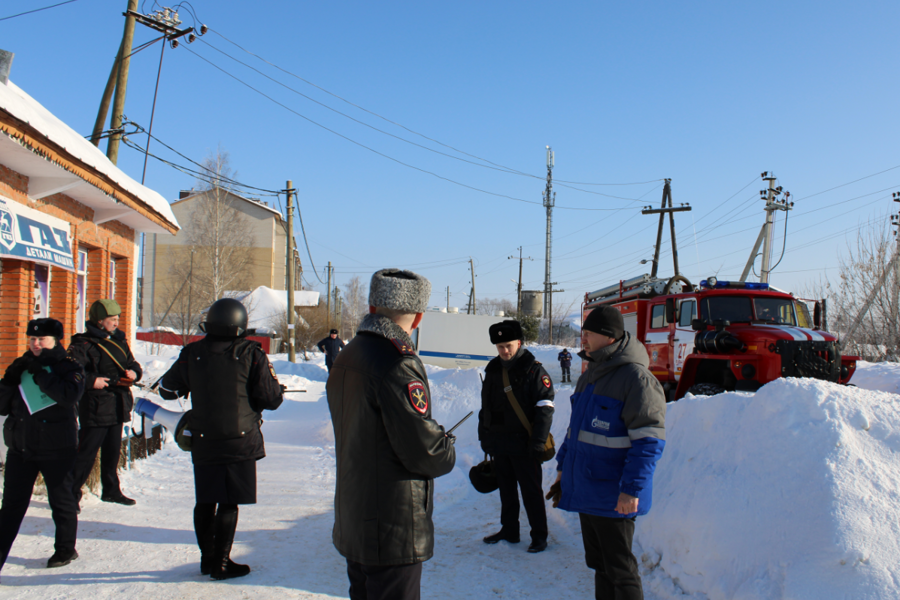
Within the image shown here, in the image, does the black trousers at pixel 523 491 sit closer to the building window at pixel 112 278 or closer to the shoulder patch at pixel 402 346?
the shoulder patch at pixel 402 346

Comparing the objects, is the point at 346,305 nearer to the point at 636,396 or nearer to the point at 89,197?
the point at 89,197

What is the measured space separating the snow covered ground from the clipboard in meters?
1.14

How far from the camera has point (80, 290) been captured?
874cm

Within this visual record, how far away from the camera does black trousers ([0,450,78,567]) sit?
3.85m

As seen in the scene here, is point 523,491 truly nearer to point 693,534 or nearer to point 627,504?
point 693,534

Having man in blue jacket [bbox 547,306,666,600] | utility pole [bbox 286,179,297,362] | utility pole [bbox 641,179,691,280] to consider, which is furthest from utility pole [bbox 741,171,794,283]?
man in blue jacket [bbox 547,306,666,600]

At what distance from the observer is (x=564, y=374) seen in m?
25.3

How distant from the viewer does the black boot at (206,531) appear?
157 inches

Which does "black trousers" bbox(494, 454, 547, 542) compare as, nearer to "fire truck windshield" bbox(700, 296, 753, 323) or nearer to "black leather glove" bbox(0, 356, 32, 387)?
"black leather glove" bbox(0, 356, 32, 387)

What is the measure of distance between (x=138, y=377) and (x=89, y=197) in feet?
12.1

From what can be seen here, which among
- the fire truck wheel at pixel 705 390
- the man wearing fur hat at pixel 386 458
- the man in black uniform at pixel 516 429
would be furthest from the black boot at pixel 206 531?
the fire truck wheel at pixel 705 390

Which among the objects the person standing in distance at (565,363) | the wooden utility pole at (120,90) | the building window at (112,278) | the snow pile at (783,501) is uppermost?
the wooden utility pole at (120,90)

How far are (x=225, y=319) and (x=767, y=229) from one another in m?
25.3

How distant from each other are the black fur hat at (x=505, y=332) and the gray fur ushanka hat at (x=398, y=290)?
7.71ft
